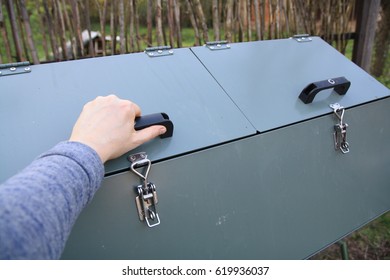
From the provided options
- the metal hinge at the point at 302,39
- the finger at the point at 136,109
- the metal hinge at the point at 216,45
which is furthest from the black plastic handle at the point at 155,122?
the metal hinge at the point at 302,39

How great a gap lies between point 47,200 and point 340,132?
0.89 metres

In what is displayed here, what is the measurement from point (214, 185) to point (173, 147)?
5.9 inches

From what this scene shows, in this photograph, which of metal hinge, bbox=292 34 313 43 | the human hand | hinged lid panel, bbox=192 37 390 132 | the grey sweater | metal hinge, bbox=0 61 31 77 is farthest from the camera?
metal hinge, bbox=292 34 313 43

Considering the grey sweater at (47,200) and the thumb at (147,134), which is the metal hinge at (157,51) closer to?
the thumb at (147,134)

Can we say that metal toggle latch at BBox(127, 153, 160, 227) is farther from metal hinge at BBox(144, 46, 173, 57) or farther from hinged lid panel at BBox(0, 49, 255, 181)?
metal hinge at BBox(144, 46, 173, 57)

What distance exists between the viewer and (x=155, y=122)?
75cm

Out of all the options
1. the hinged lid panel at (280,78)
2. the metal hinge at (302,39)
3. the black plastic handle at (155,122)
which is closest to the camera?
the black plastic handle at (155,122)

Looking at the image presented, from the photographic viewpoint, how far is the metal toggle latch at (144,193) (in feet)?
2.33

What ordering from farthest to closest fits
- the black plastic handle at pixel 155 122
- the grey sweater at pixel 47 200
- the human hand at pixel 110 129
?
the black plastic handle at pixel 155 122, the human hand at pixel 110 129, the grey sweater at pixel 47 200

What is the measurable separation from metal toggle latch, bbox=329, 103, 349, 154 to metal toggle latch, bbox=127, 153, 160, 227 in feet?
2.09

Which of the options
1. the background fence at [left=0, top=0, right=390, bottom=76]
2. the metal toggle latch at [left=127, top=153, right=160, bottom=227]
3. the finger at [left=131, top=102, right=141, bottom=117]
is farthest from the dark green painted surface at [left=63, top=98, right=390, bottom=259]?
the background fence at [left=0, top=0, right=390, bottom=76]

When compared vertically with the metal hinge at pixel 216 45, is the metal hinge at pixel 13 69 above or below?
above

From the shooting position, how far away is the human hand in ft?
2.08

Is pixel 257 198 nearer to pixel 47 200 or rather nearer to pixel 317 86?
pixel 317 86
